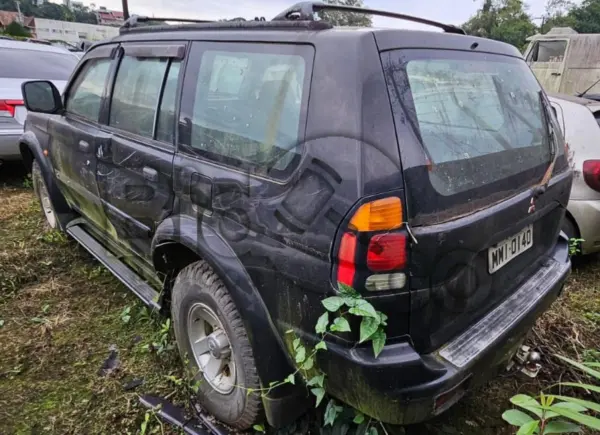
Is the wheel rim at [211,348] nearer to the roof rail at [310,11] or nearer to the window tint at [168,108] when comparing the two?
the window tint at [168,108]

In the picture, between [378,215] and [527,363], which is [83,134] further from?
[527,363]

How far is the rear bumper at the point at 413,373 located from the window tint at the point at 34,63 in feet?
20.4

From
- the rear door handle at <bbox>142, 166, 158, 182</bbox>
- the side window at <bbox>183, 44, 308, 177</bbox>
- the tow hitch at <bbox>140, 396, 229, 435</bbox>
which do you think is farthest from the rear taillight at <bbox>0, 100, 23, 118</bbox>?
the tow hitch at <bbox>140, 396, 229, 435</bbox>

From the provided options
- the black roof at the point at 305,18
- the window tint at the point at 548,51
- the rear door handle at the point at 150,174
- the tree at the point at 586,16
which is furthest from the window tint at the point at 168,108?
the tree at the point at 586,16

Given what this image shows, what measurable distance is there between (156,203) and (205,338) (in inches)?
29.6

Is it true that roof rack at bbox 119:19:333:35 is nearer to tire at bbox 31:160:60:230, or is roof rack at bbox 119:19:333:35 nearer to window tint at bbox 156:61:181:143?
window tint at bbox 156:61:181:143

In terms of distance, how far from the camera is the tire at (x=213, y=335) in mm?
1909

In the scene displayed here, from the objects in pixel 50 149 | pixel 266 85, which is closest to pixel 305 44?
pixel 266 85

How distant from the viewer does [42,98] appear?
341cm

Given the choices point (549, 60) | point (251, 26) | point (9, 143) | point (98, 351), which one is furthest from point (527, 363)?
point (549, 60)

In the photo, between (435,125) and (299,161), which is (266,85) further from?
(435,125)

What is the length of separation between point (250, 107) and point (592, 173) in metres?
2.71

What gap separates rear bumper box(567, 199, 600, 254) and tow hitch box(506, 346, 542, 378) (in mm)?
1252

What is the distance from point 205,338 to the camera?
2.27 m
